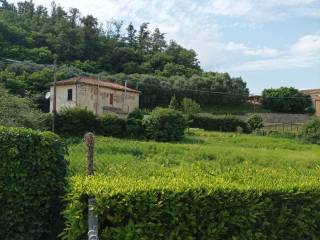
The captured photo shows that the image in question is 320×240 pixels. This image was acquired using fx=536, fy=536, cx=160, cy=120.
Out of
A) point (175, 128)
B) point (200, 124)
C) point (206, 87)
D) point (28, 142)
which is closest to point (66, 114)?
point (175, 128)

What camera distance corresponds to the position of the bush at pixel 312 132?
4733cm

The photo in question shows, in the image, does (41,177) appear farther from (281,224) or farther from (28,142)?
(281,224)

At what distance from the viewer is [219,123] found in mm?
56781

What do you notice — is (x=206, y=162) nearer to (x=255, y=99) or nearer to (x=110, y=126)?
(x=110, y=126)

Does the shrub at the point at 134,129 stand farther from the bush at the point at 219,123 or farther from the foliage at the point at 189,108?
the foliage at the point at 189,108

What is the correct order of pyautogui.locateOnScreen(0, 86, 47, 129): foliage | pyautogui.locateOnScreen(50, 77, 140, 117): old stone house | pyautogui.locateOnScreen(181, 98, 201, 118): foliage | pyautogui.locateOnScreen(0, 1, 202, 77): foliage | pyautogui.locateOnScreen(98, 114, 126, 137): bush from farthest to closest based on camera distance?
pyautogui.locateOnScreen(0, 1, 202, 77): foliage, pyautogui.locateOnScreen(181, 98, 201, 118): foliage, pyautogui.locateOnScreen(50, 77, 140, 117): old stone house, pyautogui.locateOnScreen(98, 114, 126, 137): bush, pyautogui.locateOnScreen(0, 86, 47, 129): foliage

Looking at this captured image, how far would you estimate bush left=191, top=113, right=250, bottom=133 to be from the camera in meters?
56.5

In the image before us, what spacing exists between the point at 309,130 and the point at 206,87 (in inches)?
1273

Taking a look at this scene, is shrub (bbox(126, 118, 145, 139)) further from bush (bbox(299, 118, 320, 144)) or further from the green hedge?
the green hedge

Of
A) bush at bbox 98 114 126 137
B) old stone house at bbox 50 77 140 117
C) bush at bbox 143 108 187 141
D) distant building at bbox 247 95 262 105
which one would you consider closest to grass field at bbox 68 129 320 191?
bush at bbox 143 108 187 141

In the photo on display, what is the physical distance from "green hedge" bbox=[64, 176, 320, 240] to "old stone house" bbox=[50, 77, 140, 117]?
4740cm

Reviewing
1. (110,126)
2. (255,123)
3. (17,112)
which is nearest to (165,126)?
(110,126)

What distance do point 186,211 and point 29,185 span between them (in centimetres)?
253

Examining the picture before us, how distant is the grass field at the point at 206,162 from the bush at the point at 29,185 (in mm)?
788
